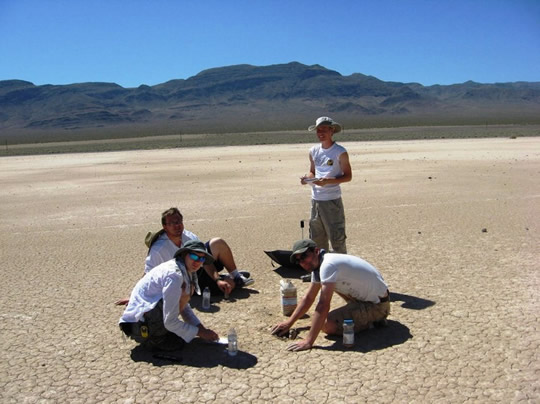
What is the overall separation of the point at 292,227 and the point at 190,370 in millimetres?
5716

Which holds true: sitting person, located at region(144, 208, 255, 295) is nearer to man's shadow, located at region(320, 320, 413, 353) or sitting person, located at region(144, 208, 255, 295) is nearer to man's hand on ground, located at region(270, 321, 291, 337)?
man's hand on ground, located at region(270, 321, 291, 337)

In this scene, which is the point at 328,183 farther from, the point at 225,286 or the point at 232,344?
the point at 232,344

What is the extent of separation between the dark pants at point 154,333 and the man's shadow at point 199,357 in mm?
67

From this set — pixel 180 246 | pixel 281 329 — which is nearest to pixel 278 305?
pixel 281 329

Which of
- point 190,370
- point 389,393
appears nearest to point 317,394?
point 389,393

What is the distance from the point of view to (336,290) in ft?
16.9

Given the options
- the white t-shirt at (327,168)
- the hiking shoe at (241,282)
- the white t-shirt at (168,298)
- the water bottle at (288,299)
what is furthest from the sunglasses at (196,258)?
the white t-shirt at (327,168)

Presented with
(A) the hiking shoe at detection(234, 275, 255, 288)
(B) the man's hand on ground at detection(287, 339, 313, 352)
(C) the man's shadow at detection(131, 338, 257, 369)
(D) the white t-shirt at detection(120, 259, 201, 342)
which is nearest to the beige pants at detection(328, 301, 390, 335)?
(B) the man's hand on ground at detection(287, 339, 313, 352)

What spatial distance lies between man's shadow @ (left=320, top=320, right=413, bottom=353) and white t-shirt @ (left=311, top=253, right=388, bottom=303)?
1.01 ft

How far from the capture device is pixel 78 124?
15612 centimetres

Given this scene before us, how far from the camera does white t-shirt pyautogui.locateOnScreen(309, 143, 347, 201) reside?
6492 mm

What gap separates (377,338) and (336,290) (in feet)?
1.83

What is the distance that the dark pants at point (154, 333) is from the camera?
15.8 ft

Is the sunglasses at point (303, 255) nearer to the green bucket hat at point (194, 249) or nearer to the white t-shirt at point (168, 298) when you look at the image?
the green bucket hat at point (194, 249)
